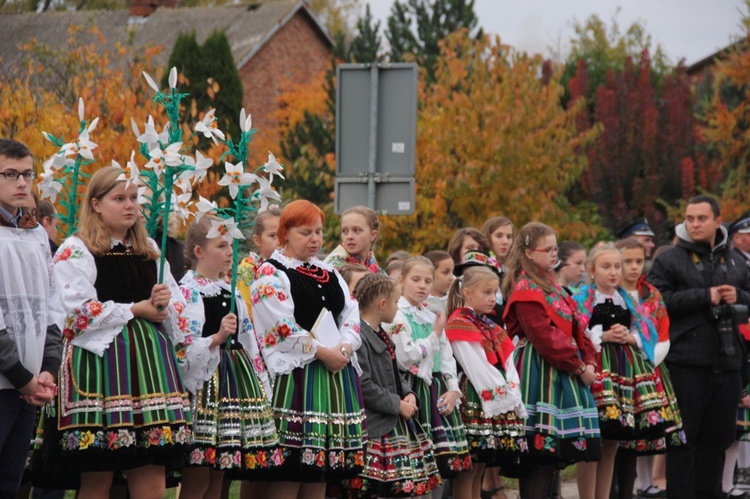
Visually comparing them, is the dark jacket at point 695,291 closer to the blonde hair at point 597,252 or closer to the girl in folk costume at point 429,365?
the blonde hair at point 597,252

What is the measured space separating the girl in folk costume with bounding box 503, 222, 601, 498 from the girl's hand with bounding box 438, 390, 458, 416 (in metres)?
0.77

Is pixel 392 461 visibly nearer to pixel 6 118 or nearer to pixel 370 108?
pixel 370 108

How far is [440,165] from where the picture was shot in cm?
A: 2073

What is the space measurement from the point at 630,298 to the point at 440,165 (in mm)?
11766

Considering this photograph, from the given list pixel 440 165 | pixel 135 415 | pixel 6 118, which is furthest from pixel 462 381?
pixel 440 165

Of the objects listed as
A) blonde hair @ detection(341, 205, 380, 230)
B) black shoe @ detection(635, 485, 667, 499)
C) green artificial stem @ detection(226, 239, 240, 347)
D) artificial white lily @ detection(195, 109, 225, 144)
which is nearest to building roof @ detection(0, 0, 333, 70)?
black shoe @ detection(635, 485, 667, 499)

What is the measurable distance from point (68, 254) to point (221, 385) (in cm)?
120

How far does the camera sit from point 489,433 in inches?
319

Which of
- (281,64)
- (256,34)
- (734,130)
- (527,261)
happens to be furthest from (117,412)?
(281,64)

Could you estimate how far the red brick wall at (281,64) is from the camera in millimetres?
35281

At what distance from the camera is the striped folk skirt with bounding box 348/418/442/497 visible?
7301 millimetres

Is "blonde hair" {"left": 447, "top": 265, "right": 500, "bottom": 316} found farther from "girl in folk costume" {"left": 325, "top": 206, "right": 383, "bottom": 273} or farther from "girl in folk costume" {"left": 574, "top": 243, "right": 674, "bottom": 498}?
"girl in folk costume" {"left": 574, "top": 243, "right": 674, "bottom": 498}

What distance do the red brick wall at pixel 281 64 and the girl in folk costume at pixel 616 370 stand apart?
86.0 feet

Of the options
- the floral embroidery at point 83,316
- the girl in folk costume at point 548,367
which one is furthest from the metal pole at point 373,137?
the floral embroidery at point 83,316
